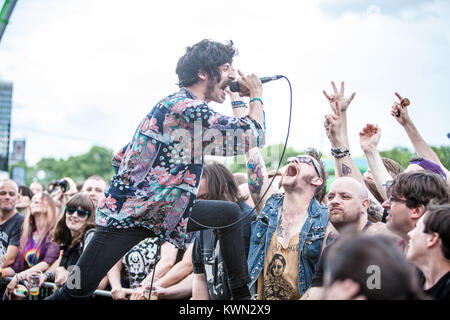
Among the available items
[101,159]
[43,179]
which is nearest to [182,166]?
[101,159]

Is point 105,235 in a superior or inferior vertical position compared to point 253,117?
inferior

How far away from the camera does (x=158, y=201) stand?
2.87m

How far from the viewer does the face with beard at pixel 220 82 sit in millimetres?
3234

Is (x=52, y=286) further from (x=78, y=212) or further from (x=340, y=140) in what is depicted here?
(x=340, y=140)

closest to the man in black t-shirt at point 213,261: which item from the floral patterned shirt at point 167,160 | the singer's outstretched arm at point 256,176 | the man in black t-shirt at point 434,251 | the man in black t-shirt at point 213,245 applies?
the man in black t-shirt at point 213,245

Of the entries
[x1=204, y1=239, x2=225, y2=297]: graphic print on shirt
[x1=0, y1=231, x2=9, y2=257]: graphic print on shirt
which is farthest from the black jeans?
[x1=0, y1=231, x2=9, y2=257]: graphic print on shirt

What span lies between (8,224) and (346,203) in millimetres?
5079

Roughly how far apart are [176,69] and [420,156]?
2218mm

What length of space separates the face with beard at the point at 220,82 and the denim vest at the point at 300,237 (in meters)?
1.11

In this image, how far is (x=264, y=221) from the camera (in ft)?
12.5

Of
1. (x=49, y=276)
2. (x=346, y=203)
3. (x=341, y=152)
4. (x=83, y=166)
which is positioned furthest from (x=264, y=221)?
(x=83, y=166)

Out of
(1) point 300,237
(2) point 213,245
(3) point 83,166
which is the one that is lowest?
(3) point 83,166

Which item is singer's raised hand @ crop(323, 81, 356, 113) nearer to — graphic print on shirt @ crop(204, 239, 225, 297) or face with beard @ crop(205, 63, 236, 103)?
face with beard @ crop(205, 63, 236, 103)
